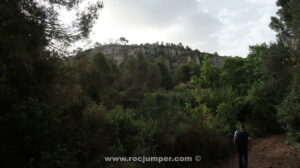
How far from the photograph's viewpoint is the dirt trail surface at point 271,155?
1030cm

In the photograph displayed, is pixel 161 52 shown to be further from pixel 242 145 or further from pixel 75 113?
pixel 242 145

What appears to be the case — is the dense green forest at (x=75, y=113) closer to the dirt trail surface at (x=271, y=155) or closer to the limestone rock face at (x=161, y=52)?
the dirt trail surface at (x=271, y=155)

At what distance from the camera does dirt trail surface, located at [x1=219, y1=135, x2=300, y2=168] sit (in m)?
10.3

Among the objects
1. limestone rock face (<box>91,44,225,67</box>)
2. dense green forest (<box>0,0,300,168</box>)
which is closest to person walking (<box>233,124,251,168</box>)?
dense green forest (<box>0,0,300,168</box>)

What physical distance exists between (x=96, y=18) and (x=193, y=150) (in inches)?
281

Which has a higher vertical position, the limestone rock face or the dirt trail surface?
the limestone rock face

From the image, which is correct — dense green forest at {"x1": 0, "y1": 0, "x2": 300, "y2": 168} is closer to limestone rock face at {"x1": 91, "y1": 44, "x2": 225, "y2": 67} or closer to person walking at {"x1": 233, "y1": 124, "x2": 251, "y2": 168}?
person walking at {"x1": 233, "y1": 124, "x2": 251, "y2": 168}

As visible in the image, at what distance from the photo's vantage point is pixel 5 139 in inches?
276

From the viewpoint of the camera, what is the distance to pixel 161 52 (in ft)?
279

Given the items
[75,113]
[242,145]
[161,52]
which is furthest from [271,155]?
[161,52]

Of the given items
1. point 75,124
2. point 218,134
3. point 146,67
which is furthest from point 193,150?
point 146,67

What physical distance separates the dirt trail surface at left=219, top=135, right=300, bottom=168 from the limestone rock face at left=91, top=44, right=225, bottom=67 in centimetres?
6393

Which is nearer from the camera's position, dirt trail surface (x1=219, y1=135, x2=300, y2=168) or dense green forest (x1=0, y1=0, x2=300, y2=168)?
dense green forest (x1=0, y1=0, x2=300, y2=168)

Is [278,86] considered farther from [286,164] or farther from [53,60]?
[53,60]
